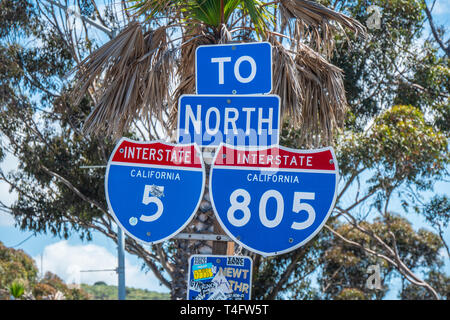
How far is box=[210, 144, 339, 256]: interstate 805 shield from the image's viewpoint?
347 centimetres

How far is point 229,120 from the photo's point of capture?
3.83 metres

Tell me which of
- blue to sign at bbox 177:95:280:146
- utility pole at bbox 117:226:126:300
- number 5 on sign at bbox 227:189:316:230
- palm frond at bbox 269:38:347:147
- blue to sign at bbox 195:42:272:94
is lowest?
utility pole at bbox 117:226:126:300

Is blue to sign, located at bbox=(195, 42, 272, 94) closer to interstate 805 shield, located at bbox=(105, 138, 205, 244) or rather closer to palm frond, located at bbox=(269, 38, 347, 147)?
interstate 805 shield, located at bbox=(105, 138, 205, 244)

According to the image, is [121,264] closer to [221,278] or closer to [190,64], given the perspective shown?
[190,64]

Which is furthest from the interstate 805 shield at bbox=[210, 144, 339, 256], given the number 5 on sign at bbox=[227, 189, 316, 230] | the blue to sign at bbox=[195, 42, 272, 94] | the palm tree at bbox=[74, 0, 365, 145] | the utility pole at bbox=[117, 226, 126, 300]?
the utility pole at bbox=[117, 226, 126, 300]

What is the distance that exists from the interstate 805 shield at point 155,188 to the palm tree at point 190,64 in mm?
2100

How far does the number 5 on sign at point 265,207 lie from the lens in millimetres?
3479

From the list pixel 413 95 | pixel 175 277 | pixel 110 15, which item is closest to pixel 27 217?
pixel 110 15

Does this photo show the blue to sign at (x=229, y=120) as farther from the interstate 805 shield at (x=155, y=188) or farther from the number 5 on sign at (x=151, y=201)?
the number 5 on sign at (x=151, y=201)

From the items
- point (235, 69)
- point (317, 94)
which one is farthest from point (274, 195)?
point (317, 94)

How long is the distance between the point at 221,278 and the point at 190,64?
3.62 metres

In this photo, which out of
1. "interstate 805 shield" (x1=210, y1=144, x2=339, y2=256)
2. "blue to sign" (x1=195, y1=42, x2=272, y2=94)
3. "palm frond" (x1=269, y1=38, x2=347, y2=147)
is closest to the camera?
"interstate 805 shield" (x1=210, y1=144, x2=339, y2=256)

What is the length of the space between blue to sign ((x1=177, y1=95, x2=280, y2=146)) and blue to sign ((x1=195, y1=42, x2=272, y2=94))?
10 centimetres

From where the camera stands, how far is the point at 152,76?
6047mm
